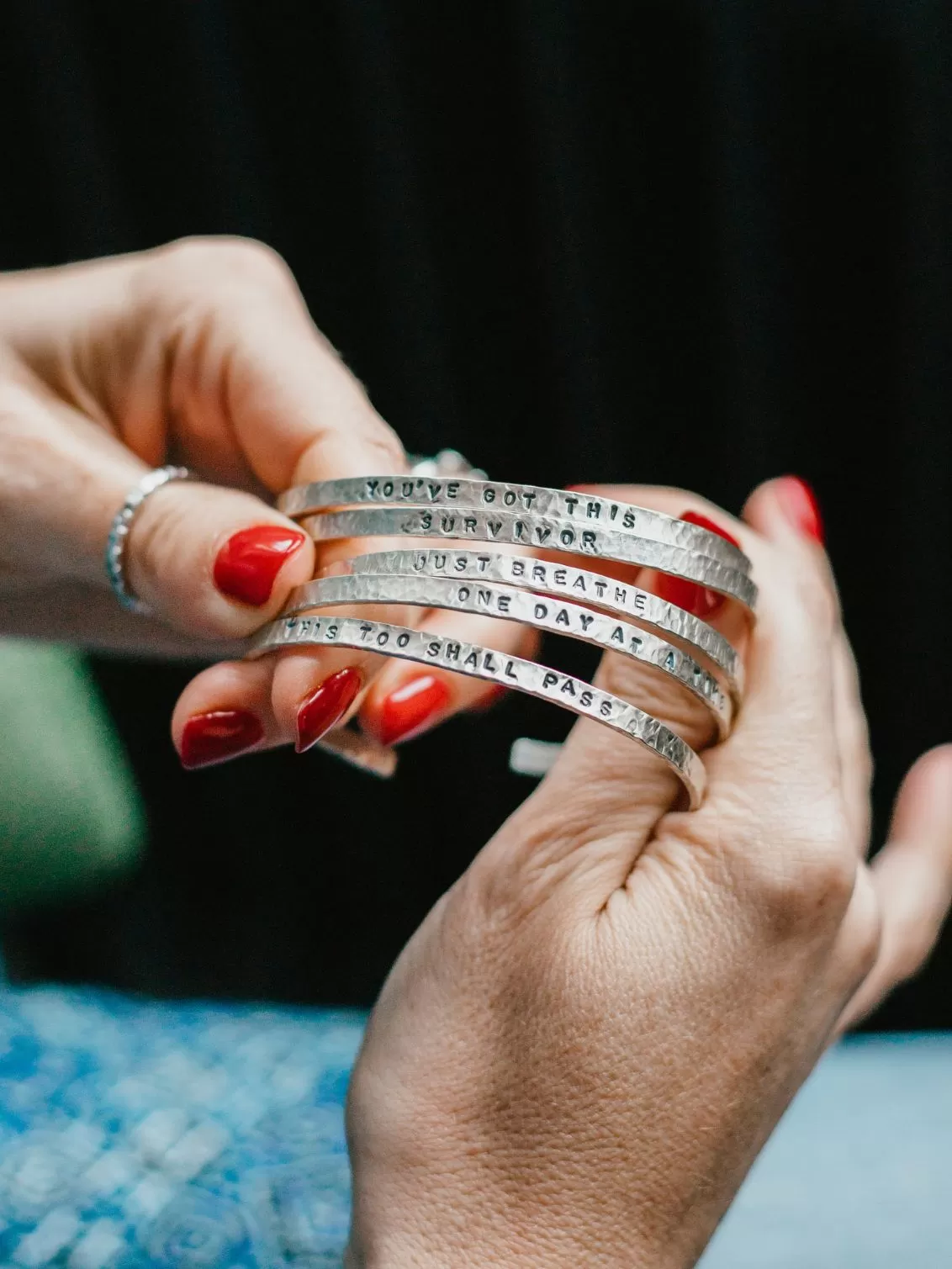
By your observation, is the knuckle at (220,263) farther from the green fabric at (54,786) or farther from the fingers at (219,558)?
the green fabric at (54,786)

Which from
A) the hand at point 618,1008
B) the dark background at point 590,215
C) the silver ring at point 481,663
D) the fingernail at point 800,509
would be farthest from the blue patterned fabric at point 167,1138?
the dark background at point 590,215

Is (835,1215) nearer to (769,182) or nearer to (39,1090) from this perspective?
(39,1090)

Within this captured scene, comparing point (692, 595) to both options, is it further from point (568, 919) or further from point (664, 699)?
point (568, 919)

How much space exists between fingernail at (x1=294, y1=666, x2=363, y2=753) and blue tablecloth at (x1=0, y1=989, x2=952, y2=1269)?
40 cm

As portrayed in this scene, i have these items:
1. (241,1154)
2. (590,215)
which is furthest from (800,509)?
(590,215)

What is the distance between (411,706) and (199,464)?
297mm

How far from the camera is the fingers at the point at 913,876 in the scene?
79cm

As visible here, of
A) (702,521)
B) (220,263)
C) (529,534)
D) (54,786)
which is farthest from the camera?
(54,786)

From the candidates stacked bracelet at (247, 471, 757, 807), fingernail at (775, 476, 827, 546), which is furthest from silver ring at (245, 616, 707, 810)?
fingernail at (775, 476, 827, 546)

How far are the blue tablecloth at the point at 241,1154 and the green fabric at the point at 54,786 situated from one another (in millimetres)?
354

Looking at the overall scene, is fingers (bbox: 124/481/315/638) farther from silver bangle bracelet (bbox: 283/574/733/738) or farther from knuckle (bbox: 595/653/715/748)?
knuckle (bbox: 595/653/715/748)

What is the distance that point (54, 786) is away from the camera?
130cm

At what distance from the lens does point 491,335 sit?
1.45 meters

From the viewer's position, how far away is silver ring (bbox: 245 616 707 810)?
1.67 ft
